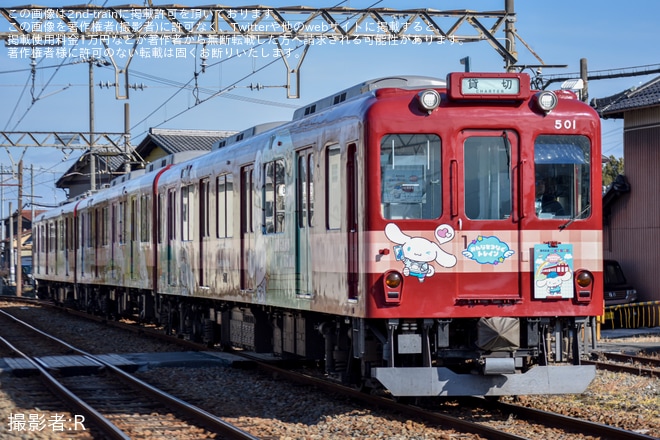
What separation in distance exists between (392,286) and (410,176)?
1.01 metres

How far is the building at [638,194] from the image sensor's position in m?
26.9

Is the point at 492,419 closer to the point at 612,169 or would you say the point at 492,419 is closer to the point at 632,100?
the point at 632,100

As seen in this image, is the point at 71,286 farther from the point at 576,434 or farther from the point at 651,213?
the point at 576,434

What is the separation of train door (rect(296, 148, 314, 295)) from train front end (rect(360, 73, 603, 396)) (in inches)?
64.6

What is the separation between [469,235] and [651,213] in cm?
1820

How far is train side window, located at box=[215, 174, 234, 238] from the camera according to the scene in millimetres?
15102

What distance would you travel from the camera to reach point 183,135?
163 feet

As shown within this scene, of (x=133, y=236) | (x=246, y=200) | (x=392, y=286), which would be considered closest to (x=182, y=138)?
(x=133, y=236)

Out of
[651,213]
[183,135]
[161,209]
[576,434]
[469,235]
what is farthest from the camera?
[183,135]

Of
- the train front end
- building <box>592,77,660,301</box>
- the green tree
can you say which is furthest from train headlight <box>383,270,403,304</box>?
the green tree

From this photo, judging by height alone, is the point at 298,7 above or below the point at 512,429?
above

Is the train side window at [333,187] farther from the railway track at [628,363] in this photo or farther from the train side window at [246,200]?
the railway track at [628,363]

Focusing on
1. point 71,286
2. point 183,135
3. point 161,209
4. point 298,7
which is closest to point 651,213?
point 298,7

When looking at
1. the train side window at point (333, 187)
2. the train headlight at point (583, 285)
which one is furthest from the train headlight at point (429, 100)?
the train headlight at point (583, 285)
